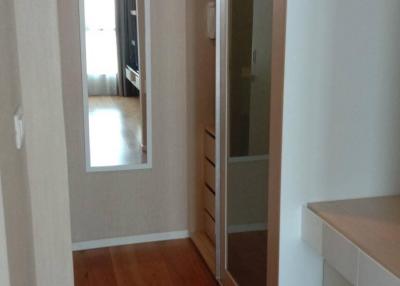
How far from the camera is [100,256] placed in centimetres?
338

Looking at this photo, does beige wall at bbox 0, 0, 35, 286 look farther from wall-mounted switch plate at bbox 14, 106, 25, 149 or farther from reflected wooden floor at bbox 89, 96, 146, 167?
reflected wooden floor at bbox 89, 96, 146, 167

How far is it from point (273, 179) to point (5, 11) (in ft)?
3.84

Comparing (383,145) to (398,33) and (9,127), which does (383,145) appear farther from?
(9,127)

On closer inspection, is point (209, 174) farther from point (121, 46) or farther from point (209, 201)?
point (121, 46)

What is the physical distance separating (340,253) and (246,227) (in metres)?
0.76

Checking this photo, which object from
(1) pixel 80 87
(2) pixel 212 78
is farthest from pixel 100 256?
(2) pixel 212 78

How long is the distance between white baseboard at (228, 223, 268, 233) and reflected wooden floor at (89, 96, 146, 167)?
3.28 ft

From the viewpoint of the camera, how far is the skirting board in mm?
3469

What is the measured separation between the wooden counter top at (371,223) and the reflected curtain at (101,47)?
178cm

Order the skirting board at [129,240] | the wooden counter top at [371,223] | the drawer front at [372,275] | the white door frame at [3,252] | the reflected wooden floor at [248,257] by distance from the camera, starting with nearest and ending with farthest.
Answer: the white door frame at [3,252] → the drawer front at [372,275] → the wooden counter top at [371,223] → the reflected wooden floor at [248,257] → the skirting board at [129,240]

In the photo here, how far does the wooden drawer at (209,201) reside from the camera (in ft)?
11.0

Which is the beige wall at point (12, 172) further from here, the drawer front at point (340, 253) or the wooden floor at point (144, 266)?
the wooden floor at point (144, 266)

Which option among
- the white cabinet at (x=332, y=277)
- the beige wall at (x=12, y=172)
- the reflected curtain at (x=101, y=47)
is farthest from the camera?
the reflected curtain at (x=101, y=47)

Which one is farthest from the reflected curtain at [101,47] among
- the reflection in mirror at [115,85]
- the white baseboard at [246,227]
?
the white baseboard at [246,227]
